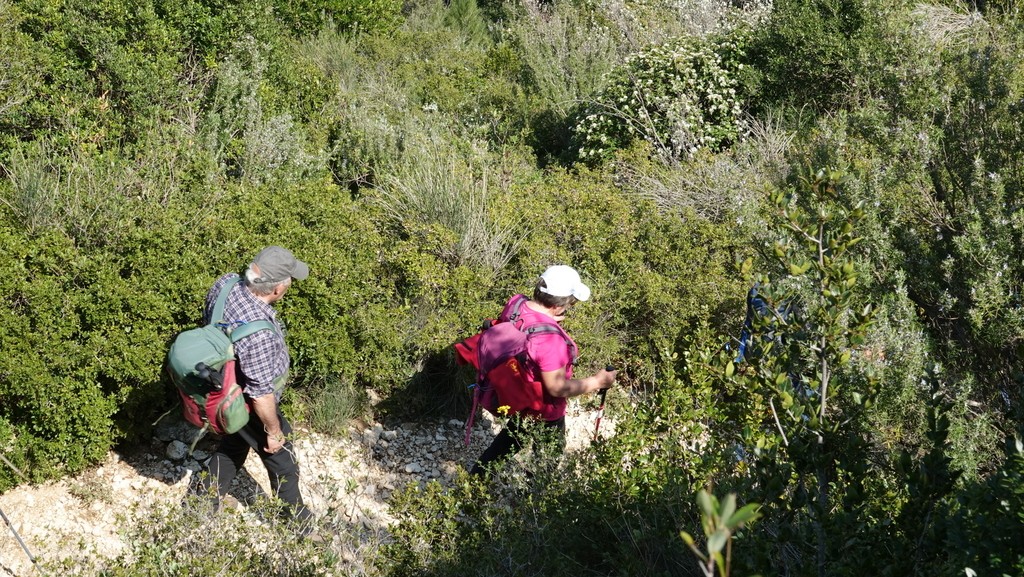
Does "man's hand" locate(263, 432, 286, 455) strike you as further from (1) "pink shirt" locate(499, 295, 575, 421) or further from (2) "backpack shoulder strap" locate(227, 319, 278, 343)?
(1) "pink shirt" locate(499, 295, 575, 421)

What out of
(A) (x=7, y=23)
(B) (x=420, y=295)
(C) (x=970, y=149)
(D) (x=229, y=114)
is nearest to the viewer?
(C) (x=970, y=149)

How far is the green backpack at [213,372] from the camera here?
339cm

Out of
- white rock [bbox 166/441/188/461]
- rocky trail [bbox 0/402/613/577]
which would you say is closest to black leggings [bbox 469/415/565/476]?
rocky trail [bbox 0/402/613/577]

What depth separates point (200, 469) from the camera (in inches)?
176

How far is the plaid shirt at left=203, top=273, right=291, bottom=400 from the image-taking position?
11.3 feet

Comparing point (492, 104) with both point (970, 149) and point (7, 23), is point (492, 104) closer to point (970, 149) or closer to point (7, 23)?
point (7, 23)

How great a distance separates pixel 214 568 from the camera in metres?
2.90

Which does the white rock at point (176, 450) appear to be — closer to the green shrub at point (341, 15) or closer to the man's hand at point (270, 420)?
the man's hand at point (270, 420)

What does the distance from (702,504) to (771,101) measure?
899cm

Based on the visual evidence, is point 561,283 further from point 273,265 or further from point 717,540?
point 717,540

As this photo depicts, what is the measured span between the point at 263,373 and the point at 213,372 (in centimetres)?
20

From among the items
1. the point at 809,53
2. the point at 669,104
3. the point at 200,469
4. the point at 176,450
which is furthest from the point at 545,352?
the point at 809,53

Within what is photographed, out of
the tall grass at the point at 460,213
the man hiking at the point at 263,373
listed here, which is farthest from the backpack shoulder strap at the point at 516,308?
the tall grass at the point at 460,213

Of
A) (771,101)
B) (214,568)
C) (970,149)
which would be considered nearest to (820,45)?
(771,101)
